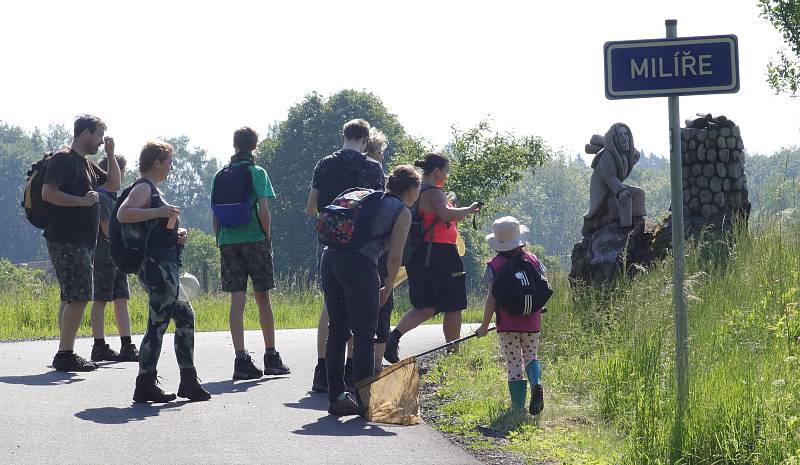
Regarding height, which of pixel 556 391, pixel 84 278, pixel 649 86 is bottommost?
pixel 556 391

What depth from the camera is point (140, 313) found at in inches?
725

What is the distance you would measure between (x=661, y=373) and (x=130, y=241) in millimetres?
3798

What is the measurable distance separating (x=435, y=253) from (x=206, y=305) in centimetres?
1123

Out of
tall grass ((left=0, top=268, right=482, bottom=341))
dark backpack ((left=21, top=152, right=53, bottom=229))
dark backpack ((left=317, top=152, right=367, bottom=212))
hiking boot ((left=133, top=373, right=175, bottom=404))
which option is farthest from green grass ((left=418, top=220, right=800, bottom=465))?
tall grass ((left=0, top=268, right=482, bottom=341))

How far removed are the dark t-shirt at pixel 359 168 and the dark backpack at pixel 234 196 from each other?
921 millimetres

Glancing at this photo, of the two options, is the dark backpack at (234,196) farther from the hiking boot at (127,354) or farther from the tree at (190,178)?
the tree at (190,178)

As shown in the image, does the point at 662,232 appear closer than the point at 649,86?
No

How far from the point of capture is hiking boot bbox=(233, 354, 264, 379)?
33.8ft

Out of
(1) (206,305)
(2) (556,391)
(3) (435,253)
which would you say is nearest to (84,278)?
(3) (435,253)

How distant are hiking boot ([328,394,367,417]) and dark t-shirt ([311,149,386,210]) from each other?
1807 mm

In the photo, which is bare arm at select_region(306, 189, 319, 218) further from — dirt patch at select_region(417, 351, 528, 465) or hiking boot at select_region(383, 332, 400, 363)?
dirt patch at select_region(417, 351, 528, 465)

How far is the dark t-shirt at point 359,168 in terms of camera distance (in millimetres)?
9367

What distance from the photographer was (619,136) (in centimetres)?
1421

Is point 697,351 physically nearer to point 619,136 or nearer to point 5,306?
point 619,136
